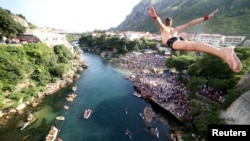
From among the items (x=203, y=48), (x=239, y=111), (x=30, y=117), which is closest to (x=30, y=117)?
(x=30, y=117)

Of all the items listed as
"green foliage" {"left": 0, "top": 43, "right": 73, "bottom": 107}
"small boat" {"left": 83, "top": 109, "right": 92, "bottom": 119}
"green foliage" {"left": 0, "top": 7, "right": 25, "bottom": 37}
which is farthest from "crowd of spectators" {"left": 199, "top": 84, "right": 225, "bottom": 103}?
"green foliage" {"left": 0, "top": 7, "right": 25, "bottom": 37}

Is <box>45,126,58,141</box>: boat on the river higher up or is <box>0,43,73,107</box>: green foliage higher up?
<box>0,43,73,107</box>: green foliage

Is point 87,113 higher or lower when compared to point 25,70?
lower

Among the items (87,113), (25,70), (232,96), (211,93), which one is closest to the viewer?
(232,96)

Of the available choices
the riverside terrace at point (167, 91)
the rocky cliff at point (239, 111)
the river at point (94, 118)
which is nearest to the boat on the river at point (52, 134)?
the river at point (94, 118)

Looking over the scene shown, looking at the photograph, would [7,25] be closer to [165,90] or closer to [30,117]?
[30,117]

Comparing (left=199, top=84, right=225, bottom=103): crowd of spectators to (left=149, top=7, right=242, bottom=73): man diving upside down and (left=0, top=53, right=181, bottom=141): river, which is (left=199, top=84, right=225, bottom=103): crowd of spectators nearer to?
(left=0, top=53, right=181, bottom=141): river

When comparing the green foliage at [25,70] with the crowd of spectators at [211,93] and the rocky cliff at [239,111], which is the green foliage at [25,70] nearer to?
the crowd of spectators at [211,93]

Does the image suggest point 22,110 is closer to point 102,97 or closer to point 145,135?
point 102,97
